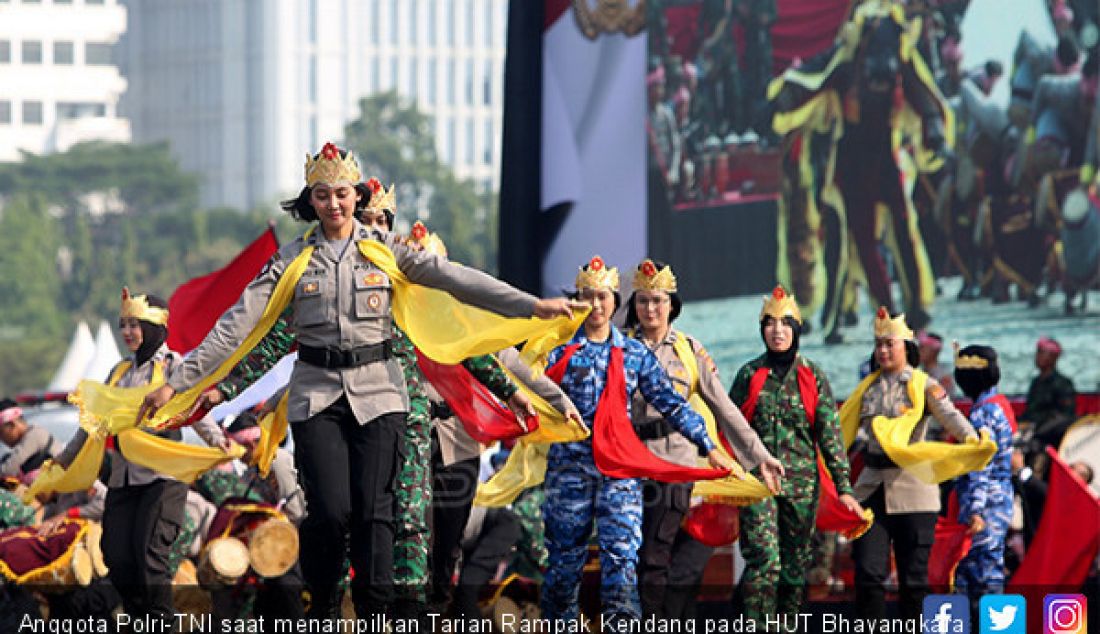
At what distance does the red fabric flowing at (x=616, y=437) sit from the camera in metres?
12.7

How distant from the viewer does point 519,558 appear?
1552 centimetres

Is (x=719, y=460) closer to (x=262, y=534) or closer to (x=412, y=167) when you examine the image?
(x=262, y=534)

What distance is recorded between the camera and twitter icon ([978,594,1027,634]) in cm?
1403

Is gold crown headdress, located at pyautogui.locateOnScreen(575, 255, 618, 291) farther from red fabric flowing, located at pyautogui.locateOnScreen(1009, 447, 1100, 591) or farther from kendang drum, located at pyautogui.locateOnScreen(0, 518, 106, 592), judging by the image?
red fabric flowing, located at pyautogui.locateOnScreen(1009, 447, 1100, 591)

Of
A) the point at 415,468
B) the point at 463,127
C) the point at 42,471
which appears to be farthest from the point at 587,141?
the point at 463,127

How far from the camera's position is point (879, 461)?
14586mm

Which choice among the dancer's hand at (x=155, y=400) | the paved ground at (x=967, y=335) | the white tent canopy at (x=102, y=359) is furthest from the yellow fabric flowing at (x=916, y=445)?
the white tent canopy at (x=102, y=359)

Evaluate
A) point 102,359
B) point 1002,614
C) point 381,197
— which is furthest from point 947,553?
point 102,359

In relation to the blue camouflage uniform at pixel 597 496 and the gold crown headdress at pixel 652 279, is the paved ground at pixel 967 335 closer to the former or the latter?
the gold crown headdress at pixel 652 279

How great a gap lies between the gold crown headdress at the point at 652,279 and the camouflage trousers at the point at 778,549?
1258 mm

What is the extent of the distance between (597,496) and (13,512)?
456 cm

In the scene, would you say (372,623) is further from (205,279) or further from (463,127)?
(463,127)

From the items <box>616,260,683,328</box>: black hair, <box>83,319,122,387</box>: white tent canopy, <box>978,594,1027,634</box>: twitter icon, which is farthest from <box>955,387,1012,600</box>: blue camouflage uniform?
<box>83,319,122,387</box>: white tent canopy

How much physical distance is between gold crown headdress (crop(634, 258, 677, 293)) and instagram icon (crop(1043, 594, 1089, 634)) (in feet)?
9.01
